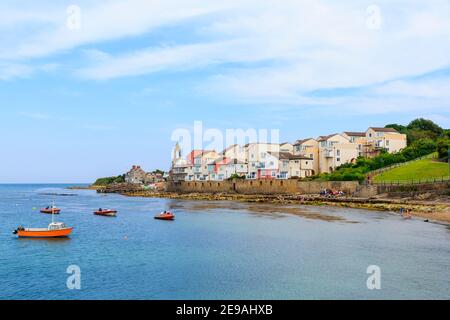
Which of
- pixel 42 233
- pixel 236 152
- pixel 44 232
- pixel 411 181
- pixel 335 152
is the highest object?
pixel 236 152

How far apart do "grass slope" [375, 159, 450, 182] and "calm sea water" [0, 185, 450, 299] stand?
80.6ft

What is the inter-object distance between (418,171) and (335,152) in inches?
976

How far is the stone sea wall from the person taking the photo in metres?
83.9

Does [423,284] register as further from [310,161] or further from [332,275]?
[310,161]

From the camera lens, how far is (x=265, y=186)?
9919 cm

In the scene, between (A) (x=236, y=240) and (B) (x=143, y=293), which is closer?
(B) (x=143, y=293)

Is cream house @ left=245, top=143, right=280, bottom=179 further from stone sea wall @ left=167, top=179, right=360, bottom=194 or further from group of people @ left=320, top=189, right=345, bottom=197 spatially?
group of people @ left=320, top=189, right=345, bottom=197

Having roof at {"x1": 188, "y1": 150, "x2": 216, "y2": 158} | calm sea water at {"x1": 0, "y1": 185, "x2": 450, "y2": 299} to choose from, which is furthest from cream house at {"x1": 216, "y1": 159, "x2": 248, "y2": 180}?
calm sea water at {"x1": 0, "y1": 185, "x2": 450, "y2": 299}

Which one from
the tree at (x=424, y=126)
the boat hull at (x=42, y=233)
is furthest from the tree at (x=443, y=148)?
the boat hull at (x=42, y=233)

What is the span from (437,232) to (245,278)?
24792 millimetres

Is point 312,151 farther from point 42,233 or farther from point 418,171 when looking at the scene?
point 42,233

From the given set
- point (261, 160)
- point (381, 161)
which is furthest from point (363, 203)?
point (261, 160)
